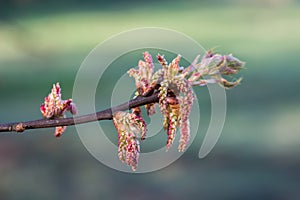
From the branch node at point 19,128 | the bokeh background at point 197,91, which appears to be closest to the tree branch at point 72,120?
the branch node at point 19,128

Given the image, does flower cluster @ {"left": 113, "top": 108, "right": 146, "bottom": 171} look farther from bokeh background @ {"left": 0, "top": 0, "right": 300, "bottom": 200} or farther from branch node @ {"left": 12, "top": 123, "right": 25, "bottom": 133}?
bokeh background @ {"left": 0, "top": 0, "right": 300, "bottom": 200}

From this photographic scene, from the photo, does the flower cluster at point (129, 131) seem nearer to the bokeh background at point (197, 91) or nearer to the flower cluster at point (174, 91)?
the flower cluster at point (174, 91)

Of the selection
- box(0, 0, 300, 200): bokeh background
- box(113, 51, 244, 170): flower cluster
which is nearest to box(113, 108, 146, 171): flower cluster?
box(113, 51, 244, 170): flower cluster

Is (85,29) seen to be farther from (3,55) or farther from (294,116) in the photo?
(294,116)

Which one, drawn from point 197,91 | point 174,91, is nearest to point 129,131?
point 174,91

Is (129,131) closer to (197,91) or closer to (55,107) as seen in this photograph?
(55,107)

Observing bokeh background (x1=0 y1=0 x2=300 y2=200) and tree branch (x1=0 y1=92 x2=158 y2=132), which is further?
bokeh background (x1=0 y1=0 x2=300 y2=200)

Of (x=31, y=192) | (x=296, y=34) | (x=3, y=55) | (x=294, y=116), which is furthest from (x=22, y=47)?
(x=296, y=34)
